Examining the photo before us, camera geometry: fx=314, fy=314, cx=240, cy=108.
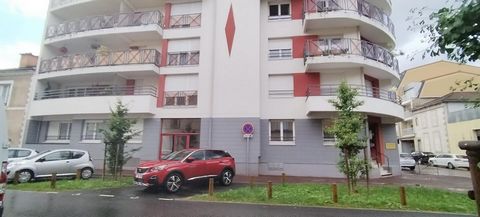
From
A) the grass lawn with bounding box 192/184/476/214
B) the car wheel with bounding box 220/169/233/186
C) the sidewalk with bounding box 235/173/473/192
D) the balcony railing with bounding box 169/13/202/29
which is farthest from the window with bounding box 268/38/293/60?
the grass lawn with bounding box 192/184/476/214

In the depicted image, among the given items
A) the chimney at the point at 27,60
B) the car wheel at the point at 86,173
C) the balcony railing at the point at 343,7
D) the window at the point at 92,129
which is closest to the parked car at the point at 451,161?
the balcony railing at the point at 343,7

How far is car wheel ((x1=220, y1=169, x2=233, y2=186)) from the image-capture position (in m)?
13.9

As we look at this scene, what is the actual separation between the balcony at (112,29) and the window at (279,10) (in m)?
7.50

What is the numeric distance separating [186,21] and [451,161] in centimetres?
2768

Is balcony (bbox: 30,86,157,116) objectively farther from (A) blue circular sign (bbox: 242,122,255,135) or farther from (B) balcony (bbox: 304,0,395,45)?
(B) balcony (bbox: 304,0,395,45)

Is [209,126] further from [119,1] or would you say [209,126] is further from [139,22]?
[119,1]

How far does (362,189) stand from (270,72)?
9.72 metres

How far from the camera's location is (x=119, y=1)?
2248 cm

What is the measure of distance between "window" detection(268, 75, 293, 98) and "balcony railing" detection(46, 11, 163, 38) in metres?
8.53

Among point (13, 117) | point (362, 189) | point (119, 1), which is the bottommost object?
point (362, 189)

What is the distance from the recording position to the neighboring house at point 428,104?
37812mm

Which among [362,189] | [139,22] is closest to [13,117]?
[139,22]

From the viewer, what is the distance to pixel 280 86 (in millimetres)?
19828

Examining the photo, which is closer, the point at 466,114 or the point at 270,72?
the point at 270,72
